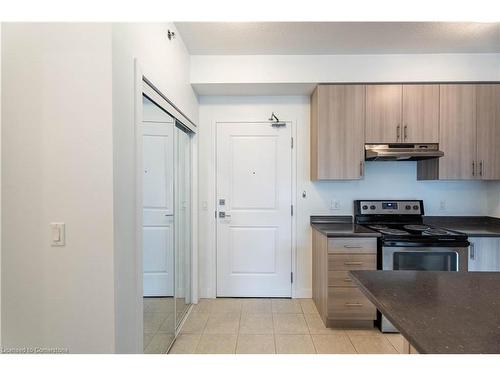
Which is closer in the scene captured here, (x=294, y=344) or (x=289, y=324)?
(x=294, y=344)

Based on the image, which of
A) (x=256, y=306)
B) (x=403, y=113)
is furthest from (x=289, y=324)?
(x=403, y=113)

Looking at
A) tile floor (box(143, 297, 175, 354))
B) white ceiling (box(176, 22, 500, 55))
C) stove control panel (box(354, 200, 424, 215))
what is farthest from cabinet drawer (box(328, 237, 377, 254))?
white ceiling (box(176, 22, 500, 55))

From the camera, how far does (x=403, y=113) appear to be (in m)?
2.74

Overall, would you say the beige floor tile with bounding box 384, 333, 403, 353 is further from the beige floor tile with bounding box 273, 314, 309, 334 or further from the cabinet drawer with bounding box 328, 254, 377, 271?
the beige floor tile with bounding box 273, 314, 309, 334

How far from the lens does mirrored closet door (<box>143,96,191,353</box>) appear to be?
171 centimetres

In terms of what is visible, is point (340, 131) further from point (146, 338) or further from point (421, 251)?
point (146, 338)

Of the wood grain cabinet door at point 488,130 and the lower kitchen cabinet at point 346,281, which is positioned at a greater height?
the wood grain cabinet door at point 488,130

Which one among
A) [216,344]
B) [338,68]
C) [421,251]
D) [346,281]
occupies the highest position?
[338,68]

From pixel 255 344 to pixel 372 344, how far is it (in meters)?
1.00

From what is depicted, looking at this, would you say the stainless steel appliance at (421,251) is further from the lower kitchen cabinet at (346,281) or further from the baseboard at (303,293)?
the baseboard at (303,293)

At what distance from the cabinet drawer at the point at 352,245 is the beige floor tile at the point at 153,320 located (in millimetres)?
1554

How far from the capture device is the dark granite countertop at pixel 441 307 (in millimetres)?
798

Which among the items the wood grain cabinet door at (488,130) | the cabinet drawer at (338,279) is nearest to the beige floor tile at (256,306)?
the cabinet drawer at (338,279)

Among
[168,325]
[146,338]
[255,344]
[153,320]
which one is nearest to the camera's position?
[146,338]
